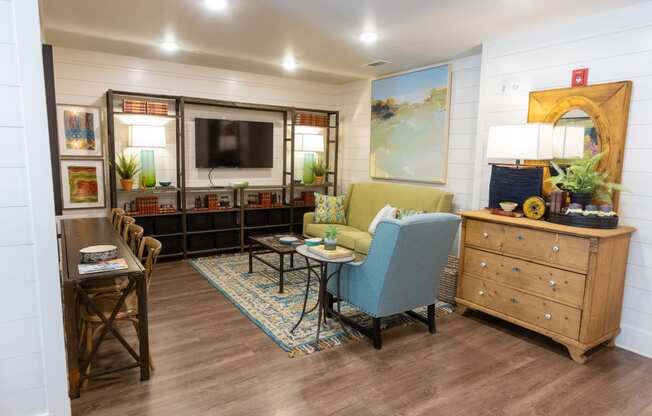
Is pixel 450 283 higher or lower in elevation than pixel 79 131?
lower

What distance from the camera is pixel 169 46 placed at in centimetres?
450

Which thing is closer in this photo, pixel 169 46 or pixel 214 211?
pixel 169 46

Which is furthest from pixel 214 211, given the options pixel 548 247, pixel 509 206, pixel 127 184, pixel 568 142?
pixel 568 142

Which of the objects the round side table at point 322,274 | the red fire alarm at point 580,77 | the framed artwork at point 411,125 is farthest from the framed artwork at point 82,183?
the red fire alarm at point 580,77

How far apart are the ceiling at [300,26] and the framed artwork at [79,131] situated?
2.42 ft

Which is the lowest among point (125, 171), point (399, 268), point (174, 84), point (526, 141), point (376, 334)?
point (376, 334)

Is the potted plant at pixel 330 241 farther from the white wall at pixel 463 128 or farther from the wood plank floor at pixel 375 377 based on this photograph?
the white wall at pixel 463 128

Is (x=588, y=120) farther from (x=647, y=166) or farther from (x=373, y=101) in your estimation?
(x=373, y=101)

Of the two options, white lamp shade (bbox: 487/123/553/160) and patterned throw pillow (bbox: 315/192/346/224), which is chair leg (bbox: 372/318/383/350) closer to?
white lamp shade (bbox: 487/123/553/160)

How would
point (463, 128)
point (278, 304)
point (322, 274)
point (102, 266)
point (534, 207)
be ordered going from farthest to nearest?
point (463, 128) < point (278, 304) < point (534, 207) < point (322, 274) < point (102, 266)

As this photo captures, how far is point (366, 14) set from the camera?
3.34m

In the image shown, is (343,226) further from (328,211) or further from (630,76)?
(630,76)

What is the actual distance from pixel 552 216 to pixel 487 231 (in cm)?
51

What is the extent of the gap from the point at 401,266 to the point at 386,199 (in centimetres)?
254
